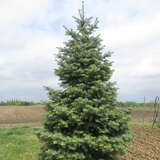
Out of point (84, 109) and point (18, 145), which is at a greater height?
point (84, 109)

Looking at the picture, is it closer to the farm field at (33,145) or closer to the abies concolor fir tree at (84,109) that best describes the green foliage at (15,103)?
the farm field at (33,145)

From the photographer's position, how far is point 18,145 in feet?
29.3

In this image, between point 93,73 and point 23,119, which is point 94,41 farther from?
point 23,119

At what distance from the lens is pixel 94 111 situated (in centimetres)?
495

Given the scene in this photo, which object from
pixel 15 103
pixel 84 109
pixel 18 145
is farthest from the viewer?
pixel 15 103

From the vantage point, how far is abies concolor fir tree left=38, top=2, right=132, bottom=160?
5.00 meters

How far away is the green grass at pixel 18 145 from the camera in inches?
312

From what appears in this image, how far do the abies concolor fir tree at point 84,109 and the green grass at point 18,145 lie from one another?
2426 mm

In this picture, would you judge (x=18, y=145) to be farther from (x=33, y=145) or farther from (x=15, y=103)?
(x=15, y=103)

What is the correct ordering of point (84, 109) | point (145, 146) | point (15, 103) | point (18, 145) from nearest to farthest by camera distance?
1. point (84, 109)
2. point (145, 146)
3. point (18, 145)
4. point (15, 103)

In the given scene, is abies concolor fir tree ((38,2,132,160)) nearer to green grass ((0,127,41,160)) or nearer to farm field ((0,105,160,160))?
farm field ((0,105,160,160))

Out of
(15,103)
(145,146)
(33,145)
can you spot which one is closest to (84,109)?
(145,146)

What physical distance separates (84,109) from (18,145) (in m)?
5.38

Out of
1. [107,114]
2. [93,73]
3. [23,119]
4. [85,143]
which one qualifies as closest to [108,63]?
[93,73]
